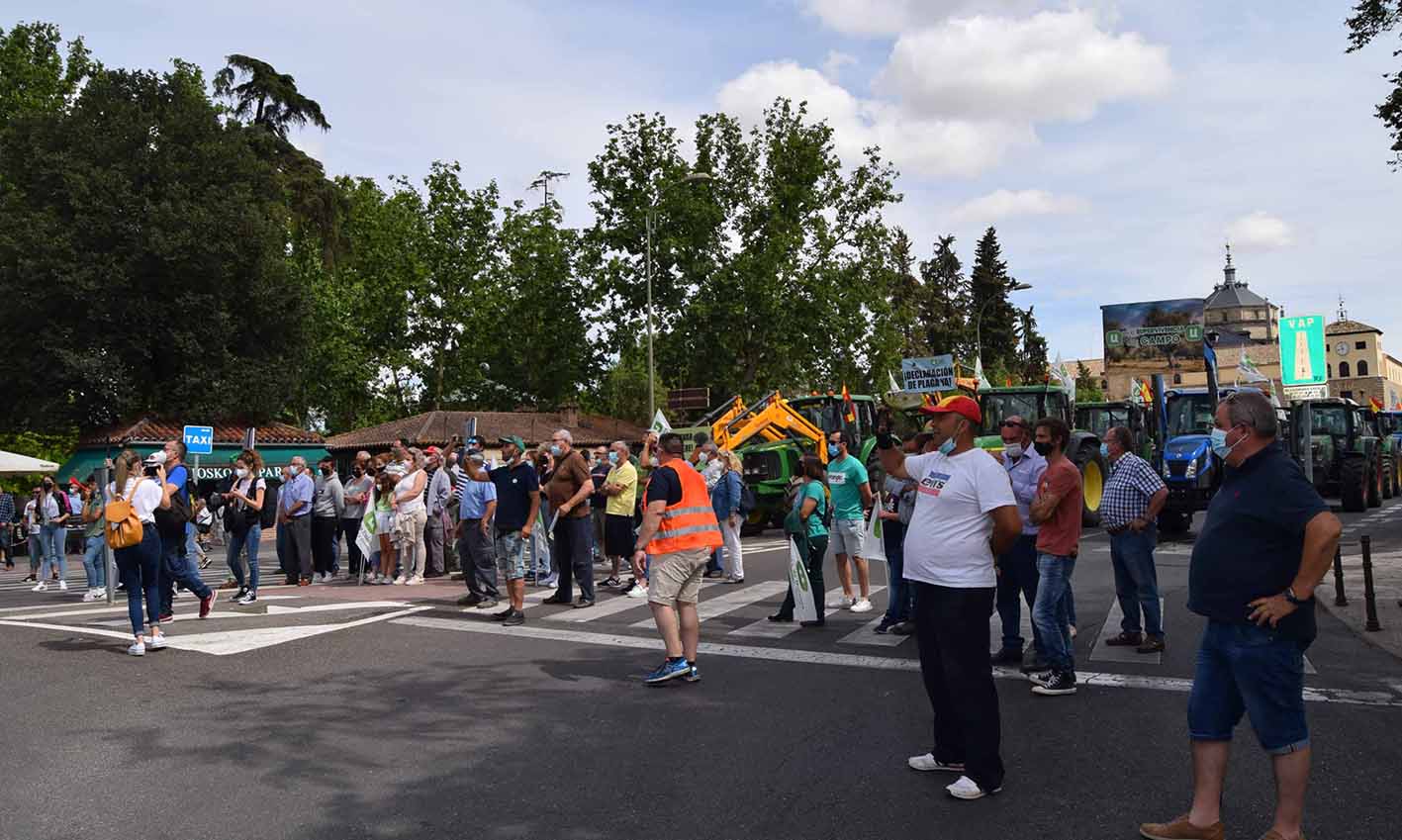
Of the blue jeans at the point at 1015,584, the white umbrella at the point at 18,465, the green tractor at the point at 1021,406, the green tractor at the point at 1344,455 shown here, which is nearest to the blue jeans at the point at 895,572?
the blue jeans at the point at 1015,584

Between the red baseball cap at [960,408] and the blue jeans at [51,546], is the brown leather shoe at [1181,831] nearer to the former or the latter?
the red baseball cap at [960,408]

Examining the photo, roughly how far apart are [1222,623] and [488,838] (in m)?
3.11

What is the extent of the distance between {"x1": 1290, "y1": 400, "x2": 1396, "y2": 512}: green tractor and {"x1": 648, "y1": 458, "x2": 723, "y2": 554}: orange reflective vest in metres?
18.6

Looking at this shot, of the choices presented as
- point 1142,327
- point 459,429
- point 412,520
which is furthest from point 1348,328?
point 412,520

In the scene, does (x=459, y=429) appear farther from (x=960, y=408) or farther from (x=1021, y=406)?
(x=960, y=408)

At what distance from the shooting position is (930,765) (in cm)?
539

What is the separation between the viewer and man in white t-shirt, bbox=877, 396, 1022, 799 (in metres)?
5.02

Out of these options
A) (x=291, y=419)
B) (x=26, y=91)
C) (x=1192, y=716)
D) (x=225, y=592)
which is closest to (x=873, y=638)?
(x=1192, y=716)

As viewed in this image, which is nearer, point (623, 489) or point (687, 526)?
point (687, 526)

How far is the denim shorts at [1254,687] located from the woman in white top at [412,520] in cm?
1165

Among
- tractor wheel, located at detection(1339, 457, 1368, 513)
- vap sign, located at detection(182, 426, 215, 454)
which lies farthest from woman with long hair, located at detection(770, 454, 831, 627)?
vap sign, located at detection(182, 426, 215, 454)

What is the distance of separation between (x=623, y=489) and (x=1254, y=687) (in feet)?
29.7

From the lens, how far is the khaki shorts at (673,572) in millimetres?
7602

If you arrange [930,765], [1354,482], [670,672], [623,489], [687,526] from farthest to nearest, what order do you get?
[1354,482]
[623,489]
[687,526]
[670,672]
[930,765]
